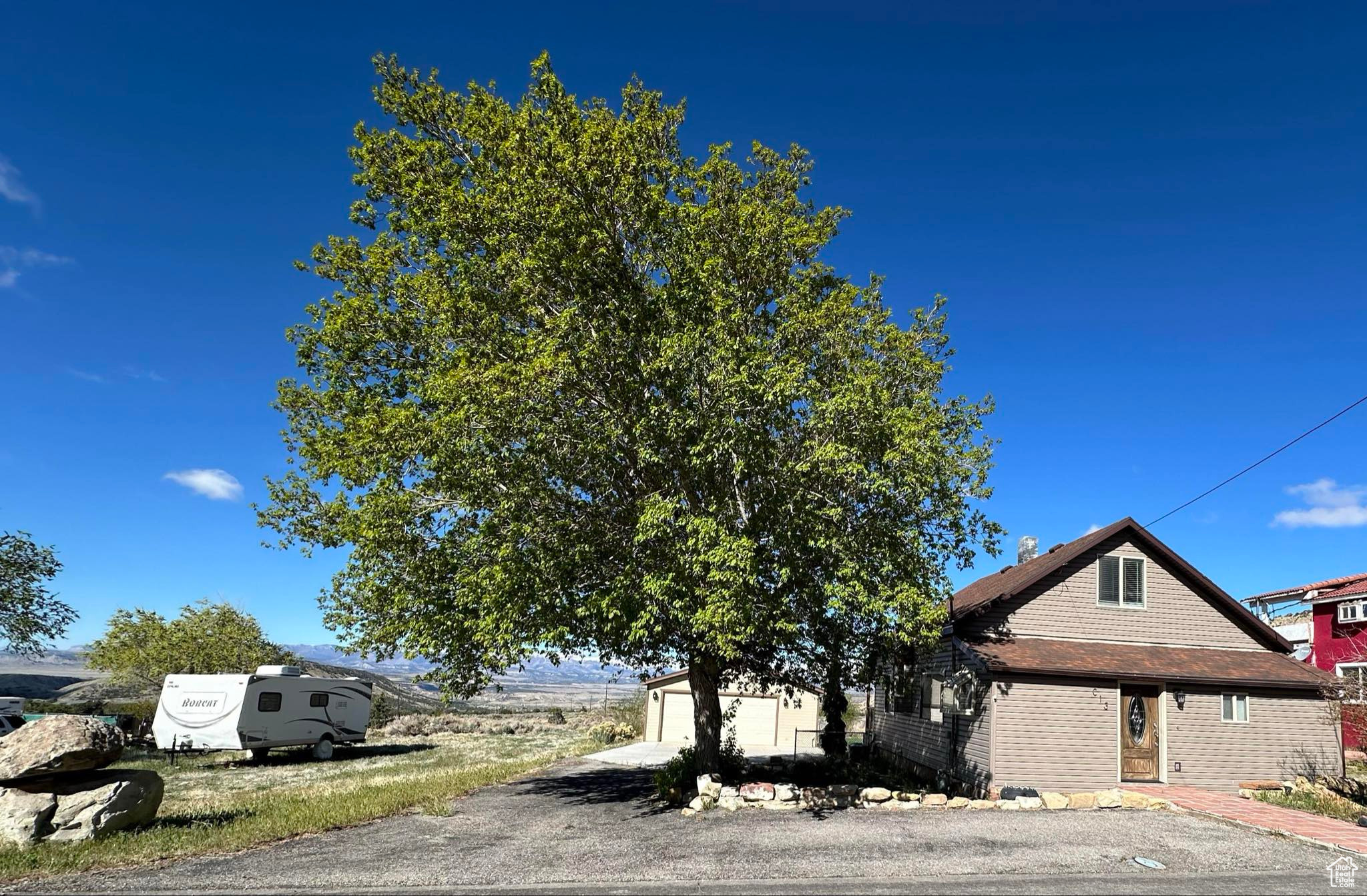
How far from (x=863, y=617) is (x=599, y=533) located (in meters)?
5.69

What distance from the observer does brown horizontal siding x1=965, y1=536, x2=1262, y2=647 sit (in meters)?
19.9

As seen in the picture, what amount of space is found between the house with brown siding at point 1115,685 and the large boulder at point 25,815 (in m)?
16.5

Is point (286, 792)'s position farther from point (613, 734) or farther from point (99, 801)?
point (613, 734)

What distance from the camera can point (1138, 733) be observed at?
1870cm

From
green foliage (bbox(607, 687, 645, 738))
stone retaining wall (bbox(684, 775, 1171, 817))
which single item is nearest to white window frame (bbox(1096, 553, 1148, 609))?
stone retaining wall (bbox(684, 775, 1171, 817))

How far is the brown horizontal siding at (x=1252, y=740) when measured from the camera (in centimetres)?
1855

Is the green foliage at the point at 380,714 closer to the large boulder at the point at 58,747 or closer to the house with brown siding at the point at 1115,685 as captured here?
the large boulder at the point at 58,747

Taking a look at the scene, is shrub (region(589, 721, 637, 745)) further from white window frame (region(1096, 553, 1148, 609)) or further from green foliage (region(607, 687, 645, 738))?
white window frame (region(1096, 553, 1148, 609))

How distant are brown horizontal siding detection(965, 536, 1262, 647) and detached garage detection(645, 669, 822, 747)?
16295 millimetres

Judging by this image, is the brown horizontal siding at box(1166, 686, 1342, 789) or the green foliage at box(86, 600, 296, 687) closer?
the brown horizontal siding at box(1166, 686, 1342, 789)

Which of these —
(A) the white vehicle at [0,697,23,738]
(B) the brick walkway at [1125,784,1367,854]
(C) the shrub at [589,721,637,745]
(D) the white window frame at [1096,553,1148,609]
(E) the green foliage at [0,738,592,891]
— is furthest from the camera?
(C) the shrub at [589,721,637,745]

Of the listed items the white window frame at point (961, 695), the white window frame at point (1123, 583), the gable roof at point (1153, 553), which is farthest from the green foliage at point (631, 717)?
the white window frame at point (1123, 583)

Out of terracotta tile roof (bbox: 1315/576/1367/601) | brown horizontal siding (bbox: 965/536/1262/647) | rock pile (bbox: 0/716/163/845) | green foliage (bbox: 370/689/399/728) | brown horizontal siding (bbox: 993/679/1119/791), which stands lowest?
green foliage (bbox: 370/689/399/728)

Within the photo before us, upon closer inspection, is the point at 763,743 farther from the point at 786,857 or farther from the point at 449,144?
the point at 449,144
